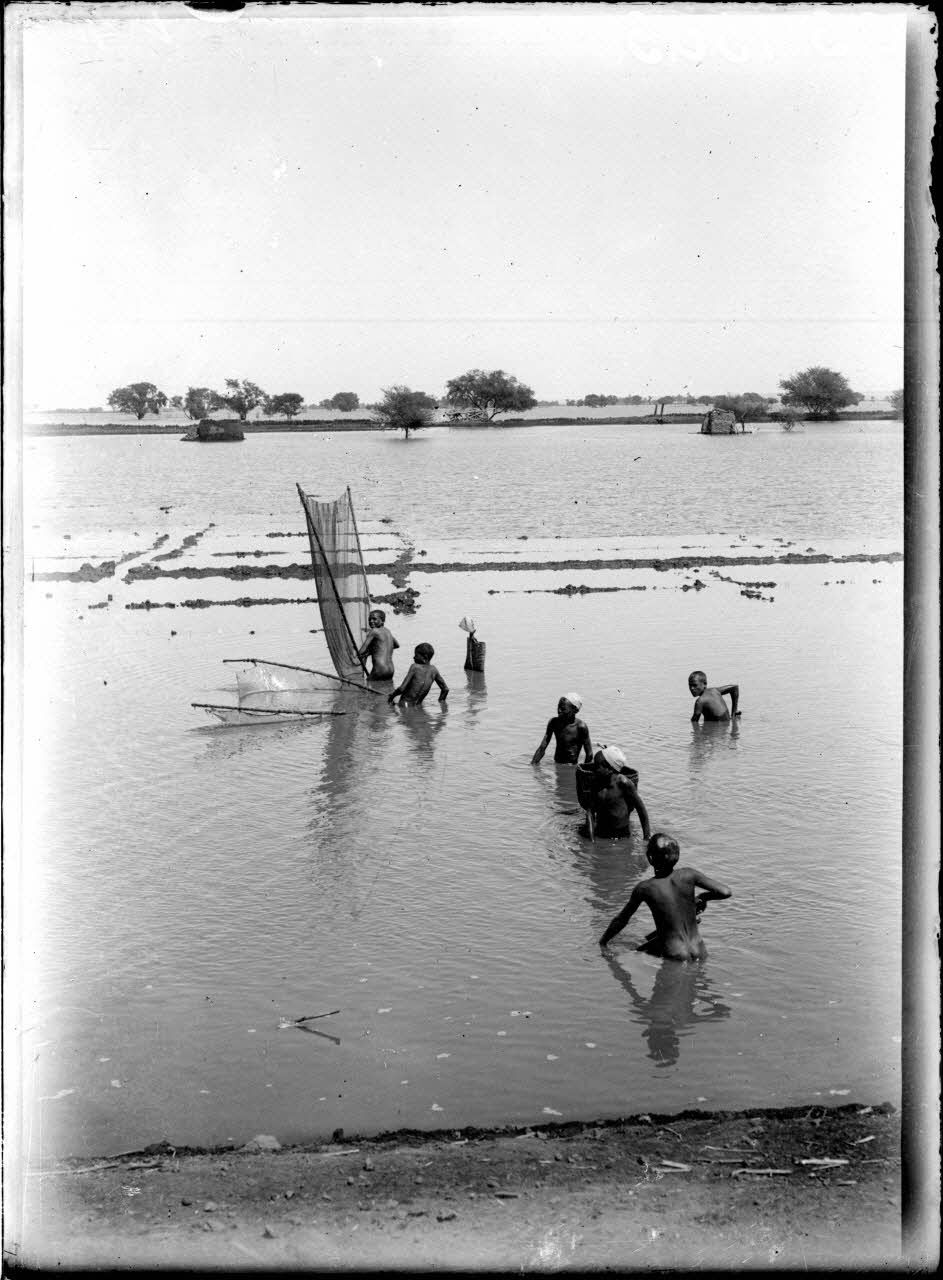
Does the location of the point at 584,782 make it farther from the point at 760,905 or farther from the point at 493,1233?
the point at 493,1233

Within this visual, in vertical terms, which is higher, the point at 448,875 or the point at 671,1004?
the point at 448,875

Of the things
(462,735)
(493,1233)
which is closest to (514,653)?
(462,735)

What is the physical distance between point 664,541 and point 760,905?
2007 cm

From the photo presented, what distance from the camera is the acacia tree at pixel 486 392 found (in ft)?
279

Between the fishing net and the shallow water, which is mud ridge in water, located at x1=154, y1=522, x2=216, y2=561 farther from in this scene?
the fishing net

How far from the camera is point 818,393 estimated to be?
232 feet

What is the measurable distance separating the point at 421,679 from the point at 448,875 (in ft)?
15.2

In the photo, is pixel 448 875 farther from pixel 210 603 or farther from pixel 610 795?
pixel 210 603

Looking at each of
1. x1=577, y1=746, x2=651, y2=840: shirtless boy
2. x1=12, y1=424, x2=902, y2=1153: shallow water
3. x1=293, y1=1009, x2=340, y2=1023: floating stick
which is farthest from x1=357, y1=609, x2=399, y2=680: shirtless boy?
x1=293, y1=1009, x2=340, y2=1023: floating stick

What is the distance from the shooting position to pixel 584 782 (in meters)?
8.98

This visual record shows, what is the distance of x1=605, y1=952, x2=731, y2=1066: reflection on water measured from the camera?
6.33 metres

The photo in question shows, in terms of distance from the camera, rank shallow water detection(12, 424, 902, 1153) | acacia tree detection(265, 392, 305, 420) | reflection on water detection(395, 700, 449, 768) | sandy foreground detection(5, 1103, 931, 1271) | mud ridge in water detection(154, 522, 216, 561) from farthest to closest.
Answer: acacia tree detection(265, 392, 305, 420), mud ridge in water detection(154, 522, 216, 561), reflection on water detection(395, 700, 449, 768), shallow water detection(12, 424, 902, 1153), sandy foreground detection(5, 1103, 931, 1271)

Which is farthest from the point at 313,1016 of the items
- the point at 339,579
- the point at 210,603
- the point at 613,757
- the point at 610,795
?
the point at 210,603

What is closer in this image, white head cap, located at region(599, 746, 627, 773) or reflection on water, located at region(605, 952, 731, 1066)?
reflection on water, located at region(605, 952, 731, 1066)
